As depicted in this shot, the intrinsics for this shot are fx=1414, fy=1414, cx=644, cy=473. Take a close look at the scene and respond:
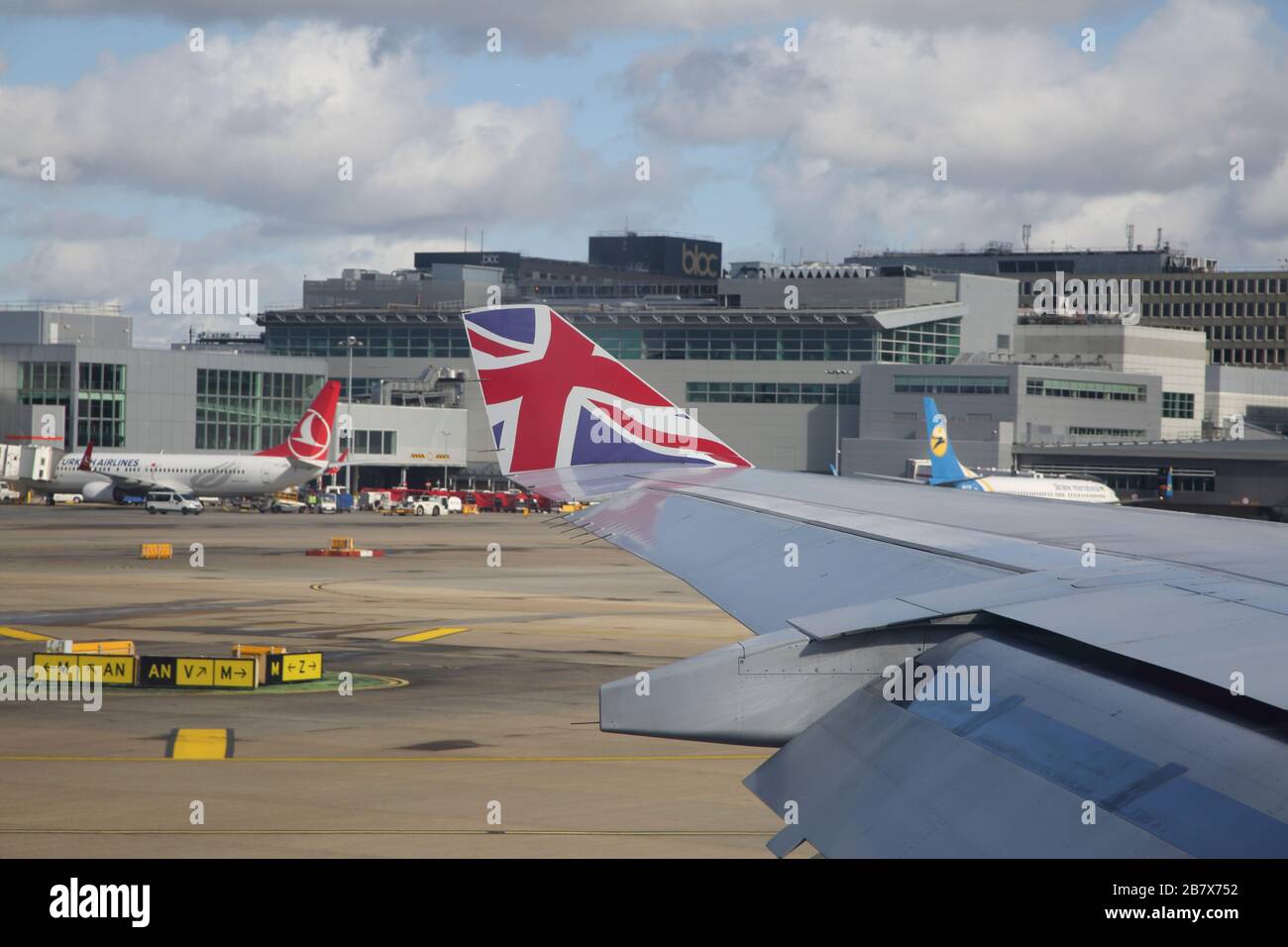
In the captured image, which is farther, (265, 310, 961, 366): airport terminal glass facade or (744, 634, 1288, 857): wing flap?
(265, 310, 961, 366): airport terminal glass facade

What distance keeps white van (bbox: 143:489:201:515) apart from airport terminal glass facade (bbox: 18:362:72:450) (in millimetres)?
24918

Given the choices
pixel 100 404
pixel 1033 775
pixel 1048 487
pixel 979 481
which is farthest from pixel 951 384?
pixel 1033 775

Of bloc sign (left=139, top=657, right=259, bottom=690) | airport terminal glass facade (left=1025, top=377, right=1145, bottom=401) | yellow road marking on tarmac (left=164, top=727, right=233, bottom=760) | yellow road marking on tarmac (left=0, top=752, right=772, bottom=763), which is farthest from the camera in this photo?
airport terminal glass facade (left=1025, top=377, right=1145, bottom=401)

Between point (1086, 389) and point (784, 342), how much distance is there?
28375mm

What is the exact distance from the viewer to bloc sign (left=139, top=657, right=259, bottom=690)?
24484 mm

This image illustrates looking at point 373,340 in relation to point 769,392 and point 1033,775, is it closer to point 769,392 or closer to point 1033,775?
point 769,392

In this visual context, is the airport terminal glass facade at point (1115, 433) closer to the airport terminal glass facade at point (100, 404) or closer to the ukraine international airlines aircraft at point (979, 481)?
the ukraine international airlines aircraft at point (979, 481)

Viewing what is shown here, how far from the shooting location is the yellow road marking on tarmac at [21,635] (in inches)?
1217

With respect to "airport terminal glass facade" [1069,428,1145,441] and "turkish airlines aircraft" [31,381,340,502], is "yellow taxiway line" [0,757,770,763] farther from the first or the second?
"airport terminal glass facade" [1069,428,1145,441]

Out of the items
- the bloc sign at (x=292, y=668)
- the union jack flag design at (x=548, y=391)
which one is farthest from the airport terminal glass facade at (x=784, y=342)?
the union jack flag design at (x=548, y=391)

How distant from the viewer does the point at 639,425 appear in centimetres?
1622

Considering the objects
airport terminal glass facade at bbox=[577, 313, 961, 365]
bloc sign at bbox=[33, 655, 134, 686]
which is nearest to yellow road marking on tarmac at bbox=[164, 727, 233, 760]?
bloc sign at bbox=[33, 655, 134, 686]

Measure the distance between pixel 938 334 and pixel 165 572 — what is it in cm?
10359
